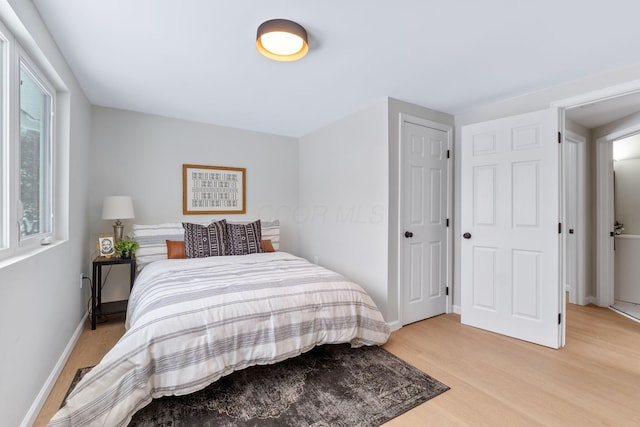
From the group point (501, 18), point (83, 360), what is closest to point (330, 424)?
point (83, 360)

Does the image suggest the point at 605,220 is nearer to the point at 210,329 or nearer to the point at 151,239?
the point at 210,329

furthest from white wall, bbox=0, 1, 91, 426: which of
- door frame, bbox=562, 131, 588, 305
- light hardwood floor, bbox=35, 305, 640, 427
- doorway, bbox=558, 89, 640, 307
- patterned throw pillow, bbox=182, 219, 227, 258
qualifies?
door frame, bbox=562, 131, 588, 305

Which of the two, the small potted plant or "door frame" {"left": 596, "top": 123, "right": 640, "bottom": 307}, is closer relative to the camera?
the small potted plant

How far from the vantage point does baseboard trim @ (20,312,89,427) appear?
1547 millimetres

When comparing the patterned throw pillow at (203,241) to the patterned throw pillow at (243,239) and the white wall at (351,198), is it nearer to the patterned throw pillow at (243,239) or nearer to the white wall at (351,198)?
the patterned throw pillow at (243,239)

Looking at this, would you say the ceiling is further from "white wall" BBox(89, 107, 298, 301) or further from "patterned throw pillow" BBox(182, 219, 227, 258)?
"patterned throw pillow" BBox(182, 219, 227, 258)

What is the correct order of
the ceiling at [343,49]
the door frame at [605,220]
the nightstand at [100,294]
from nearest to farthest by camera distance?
the ceiling at [343,49] < the nightstand at [100,294] < the door frame at [605,220]

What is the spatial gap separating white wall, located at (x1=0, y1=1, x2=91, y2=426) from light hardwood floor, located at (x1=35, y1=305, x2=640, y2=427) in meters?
0.25

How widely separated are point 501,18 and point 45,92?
297 centimetres

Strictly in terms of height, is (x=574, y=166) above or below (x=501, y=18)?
below

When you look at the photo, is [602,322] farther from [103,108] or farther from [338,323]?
[103,108]

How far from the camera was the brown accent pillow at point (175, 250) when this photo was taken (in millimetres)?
3184

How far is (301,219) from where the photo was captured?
14.6 feet

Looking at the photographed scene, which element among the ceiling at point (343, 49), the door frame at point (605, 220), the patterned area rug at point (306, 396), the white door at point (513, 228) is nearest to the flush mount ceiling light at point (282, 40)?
the ceiling at point (343, 49)
